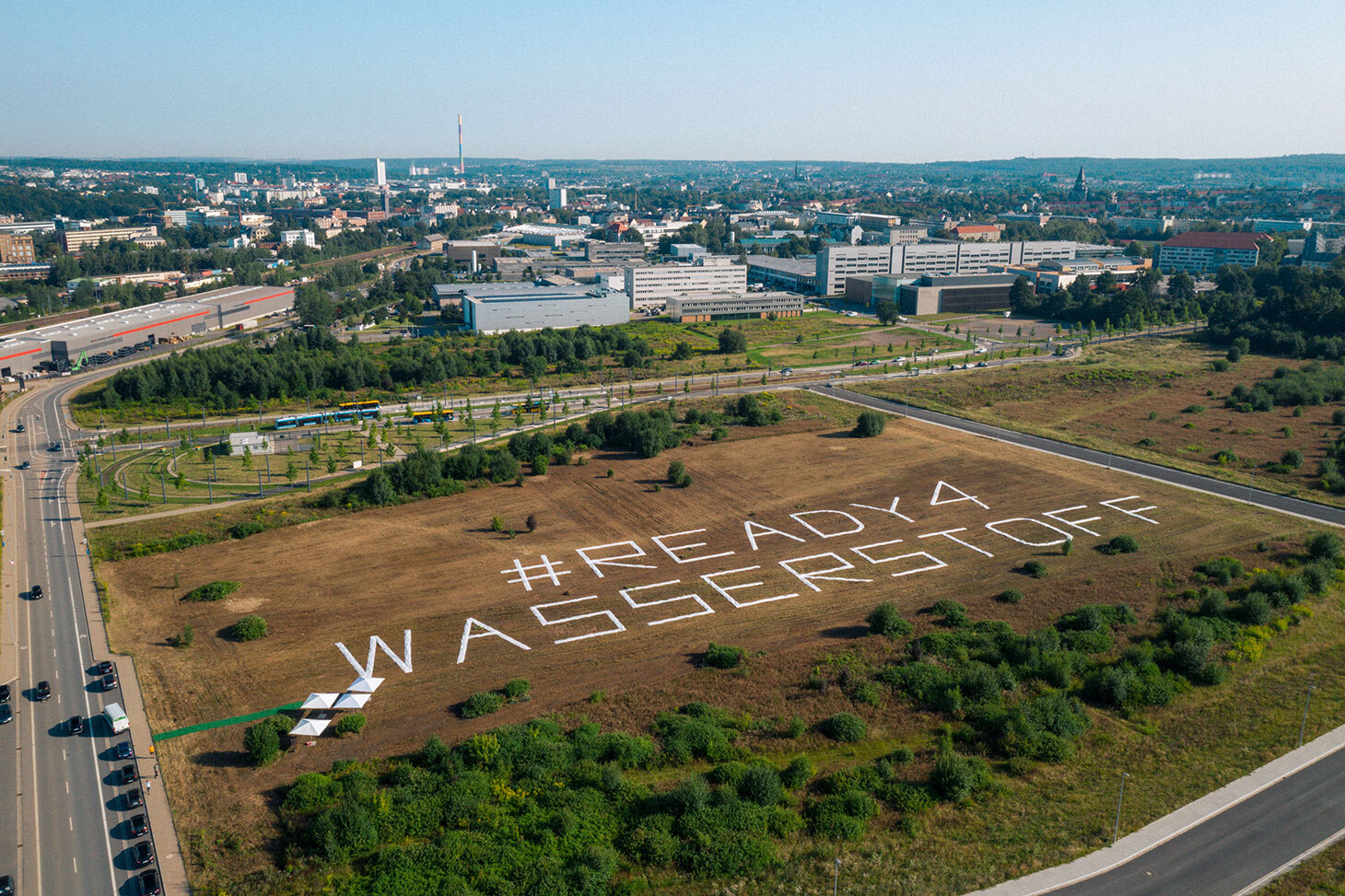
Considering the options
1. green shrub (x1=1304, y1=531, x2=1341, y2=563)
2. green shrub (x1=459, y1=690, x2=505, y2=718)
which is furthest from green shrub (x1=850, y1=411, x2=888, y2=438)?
green shrub (x1=459, y1=690, x2=505, y2=718)

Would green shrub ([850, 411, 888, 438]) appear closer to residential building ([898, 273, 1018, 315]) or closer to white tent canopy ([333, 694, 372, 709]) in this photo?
white tent canopy ([333, 694, 372, 709])

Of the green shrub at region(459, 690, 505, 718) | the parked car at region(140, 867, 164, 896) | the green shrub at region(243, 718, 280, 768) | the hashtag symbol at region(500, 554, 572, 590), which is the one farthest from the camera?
the hashtag symbol at region(500, 554, 572, 590)

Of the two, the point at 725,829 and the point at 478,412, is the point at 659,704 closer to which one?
the point at 725,829

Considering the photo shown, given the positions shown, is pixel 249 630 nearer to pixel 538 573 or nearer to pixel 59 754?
pixel 59 754

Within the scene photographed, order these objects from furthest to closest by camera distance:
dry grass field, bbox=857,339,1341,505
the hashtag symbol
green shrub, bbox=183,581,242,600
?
dry grass field, bbox=857,339,1341,505 → the hashtag symbol → green shrub, bbox=183,581,242,600

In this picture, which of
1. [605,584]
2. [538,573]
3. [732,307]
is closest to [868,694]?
[605,584]

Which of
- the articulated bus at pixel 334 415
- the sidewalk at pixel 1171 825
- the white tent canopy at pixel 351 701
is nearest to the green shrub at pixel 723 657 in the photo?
the white tent canopy at pixel 351 701
